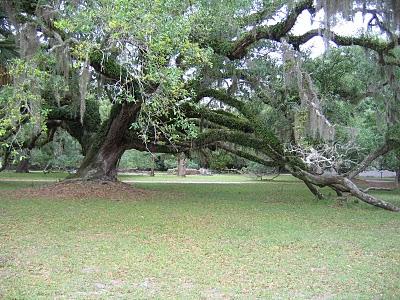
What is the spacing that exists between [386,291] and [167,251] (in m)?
3.02

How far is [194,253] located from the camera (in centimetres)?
662

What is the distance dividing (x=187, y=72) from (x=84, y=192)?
478 centimetres

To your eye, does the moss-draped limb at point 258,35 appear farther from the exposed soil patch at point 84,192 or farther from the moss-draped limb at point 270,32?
the exposed soil patch at point 84,192

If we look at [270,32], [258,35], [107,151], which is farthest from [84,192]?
[270,32]

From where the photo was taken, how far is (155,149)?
16.5 meters

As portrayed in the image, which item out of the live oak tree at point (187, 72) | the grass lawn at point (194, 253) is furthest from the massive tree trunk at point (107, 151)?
the grass lawn at point (194, 253)

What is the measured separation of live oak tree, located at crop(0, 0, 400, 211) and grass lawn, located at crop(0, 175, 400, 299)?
1954 millimetres

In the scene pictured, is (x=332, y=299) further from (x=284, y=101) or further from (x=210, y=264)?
(x=284, y=101)

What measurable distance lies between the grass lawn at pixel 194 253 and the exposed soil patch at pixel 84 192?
225cm

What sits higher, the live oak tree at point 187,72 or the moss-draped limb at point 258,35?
the moss-draped limb at point 258,35

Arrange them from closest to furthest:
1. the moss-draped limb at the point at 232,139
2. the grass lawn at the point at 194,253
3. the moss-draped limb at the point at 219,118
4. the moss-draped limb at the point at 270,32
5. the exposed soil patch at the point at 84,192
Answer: the grass lawn at the point at 194,253
the moss-draped limb at the point at 270,32
the moss-draped limb at the point at 232,139
the exposed soil patch at the point at 84,192
the moss-draped limb at the point at 219,118

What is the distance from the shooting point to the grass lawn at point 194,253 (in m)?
4.88

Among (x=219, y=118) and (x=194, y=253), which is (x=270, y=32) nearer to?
(x=219, y=118)

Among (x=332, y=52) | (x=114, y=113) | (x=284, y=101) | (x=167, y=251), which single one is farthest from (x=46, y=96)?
(x=167, y=251)
